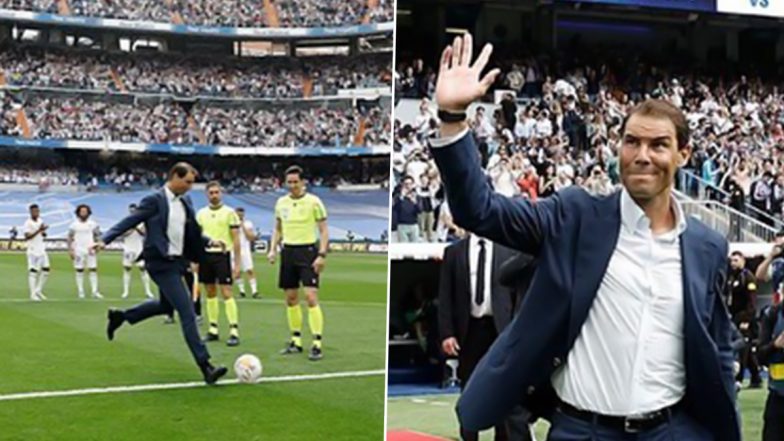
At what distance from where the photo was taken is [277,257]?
11289 mm

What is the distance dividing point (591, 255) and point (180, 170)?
25.7 feet

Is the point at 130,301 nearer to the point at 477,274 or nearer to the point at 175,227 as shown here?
Answer: the point at 175,227

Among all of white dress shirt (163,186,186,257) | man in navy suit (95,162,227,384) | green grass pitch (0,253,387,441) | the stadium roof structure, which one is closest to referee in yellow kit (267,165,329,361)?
green grass pitch (0,253,387,441)

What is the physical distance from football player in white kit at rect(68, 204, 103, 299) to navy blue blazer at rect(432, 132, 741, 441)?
25.7ft

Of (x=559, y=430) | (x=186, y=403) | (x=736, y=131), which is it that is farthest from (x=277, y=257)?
(x=736, y=131)

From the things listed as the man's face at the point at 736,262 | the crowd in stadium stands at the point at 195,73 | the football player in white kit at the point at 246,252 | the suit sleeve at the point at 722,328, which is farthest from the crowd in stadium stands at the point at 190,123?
the suit sleeve at the point at 722,328

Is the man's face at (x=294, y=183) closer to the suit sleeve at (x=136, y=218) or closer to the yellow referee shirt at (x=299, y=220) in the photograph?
the yellow referee shirt at (x=299, y=220)

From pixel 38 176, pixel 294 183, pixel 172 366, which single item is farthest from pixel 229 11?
pixel 172 366

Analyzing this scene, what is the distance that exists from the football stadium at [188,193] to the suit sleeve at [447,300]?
3.03m

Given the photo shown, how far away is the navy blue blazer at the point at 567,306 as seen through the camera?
3.21 m

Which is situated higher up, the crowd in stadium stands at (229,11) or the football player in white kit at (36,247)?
the crowd in stadium stands at (229,11)

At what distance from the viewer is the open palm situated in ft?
10.0

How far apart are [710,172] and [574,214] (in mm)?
15318

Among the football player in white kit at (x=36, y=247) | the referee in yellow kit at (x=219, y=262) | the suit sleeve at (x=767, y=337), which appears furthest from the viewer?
the referee in yellow kit at (x=219, y=262)
